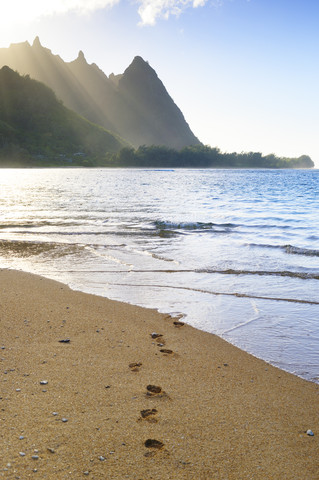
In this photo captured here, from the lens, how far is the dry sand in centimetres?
305

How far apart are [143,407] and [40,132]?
185951mm

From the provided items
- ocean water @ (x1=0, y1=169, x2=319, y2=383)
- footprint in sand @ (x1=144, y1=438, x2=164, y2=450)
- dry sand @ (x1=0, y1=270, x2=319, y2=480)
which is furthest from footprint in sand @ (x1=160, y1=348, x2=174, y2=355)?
footprint in sand @ (x1=144, y1=438, x2=164, y2=450)

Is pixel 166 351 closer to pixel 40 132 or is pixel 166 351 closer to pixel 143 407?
pixel 143 407

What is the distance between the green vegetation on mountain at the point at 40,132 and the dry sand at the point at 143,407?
153 meters

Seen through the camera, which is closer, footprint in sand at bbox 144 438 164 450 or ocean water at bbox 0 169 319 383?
footprint in sand at bbox 144 438 164 450

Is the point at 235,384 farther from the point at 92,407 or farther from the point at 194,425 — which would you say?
the point at 92,407

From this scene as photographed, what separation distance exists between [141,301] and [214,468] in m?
4.57

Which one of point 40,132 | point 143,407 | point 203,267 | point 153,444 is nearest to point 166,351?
point 143,407

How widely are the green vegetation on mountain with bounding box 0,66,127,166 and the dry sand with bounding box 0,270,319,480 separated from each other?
153 m

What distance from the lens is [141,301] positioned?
7523mm

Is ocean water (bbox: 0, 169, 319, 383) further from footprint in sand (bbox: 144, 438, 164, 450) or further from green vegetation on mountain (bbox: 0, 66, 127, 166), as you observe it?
green vegetation on mountain (bbox: 0, 66, 127, 166)

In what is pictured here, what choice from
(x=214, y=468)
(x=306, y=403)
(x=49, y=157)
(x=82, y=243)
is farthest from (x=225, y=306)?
(x=49, y=157)

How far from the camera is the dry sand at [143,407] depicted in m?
3.05

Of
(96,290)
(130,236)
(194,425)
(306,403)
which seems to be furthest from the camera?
(130,236)
